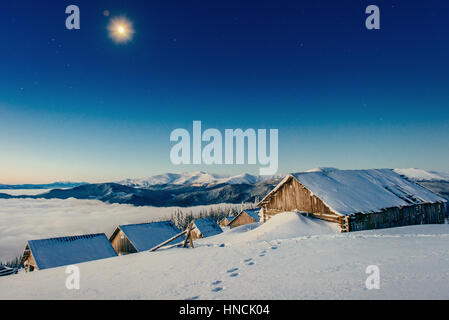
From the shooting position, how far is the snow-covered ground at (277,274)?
5.63 m

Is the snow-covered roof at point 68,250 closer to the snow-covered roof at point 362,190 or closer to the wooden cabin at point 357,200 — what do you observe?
the wooden cabin at point 357,200

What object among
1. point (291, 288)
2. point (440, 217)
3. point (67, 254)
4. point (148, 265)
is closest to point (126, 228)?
point (67, 254)

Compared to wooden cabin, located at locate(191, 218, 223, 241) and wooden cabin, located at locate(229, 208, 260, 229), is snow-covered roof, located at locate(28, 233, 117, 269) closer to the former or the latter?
wooden cabin, located at locate(191, 218, 223, 241)

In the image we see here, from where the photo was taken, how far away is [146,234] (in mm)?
33531

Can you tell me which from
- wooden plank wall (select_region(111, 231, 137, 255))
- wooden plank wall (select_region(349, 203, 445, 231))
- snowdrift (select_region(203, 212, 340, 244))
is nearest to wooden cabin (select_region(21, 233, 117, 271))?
wooden plank wall (select_region(111, 231, 137, 255))

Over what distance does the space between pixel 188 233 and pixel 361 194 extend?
16.5 meters

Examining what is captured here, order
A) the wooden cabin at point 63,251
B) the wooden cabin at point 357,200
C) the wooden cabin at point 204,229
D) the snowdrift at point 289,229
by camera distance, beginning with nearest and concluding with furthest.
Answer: the snowdrift at point 289,229 → the wooden cabin at point 357,200 → the wooden cabin at point 63,251 → the wooden cabin at point 204,229

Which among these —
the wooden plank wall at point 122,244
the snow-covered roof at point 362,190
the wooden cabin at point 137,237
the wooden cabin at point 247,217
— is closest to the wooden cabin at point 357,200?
the snow-covered roof at point 362,190

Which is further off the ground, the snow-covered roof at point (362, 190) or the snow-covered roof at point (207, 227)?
the snow-covered roof at point (362, 190)

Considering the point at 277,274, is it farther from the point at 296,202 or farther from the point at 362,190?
the point at 362,190

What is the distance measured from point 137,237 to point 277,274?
97.8 ft

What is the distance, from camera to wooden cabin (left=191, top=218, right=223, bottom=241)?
147ft

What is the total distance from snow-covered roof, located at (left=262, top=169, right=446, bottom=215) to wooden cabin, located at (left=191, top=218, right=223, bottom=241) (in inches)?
1031
